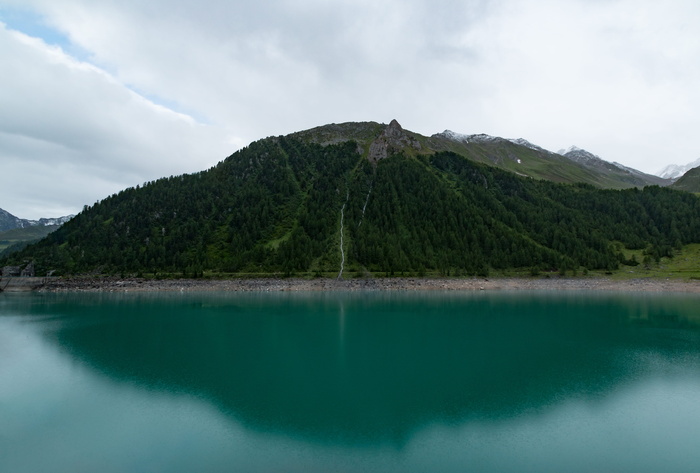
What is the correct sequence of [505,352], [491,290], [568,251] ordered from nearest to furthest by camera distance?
[505,352] → [491,290] → [568,251]

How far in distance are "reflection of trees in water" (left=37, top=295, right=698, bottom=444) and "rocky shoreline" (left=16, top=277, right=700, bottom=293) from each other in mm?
24734

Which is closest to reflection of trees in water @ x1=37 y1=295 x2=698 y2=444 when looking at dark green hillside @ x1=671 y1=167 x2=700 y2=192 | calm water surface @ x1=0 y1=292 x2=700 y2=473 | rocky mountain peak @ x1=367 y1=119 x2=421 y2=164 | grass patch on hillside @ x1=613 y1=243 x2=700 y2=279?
calm water surface @ x1=0 y1=292 x2=700 y2=473

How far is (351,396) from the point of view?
60.6ft

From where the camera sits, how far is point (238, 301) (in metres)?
60.5

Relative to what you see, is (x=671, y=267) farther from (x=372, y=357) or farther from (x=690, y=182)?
(x=690, y=182)

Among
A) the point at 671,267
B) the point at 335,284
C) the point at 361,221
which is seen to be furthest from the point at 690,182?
the point at 335,284

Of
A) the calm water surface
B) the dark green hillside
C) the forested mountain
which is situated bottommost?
the calm water surface

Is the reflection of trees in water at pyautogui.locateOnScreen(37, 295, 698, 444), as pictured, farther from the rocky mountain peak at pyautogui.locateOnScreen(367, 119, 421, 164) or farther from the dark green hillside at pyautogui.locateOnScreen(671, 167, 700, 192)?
the dark green hillside at pyautogui.locateOnScreen(671, 167, 700, 192)

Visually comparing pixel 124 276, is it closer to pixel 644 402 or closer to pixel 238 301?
pixel 238 301

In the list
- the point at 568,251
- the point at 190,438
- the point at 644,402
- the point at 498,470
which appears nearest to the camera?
the point at 498,470

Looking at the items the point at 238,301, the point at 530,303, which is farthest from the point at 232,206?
the point at 530,303

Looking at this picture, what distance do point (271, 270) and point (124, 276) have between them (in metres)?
31.4

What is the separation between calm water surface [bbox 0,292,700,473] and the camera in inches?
508

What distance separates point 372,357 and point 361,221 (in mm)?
80709
